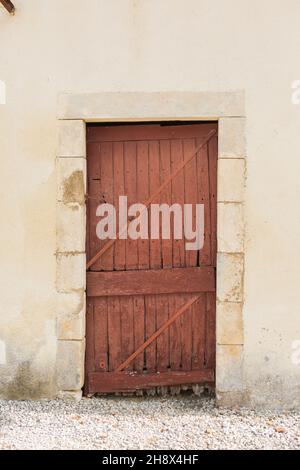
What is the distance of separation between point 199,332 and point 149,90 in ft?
6.72

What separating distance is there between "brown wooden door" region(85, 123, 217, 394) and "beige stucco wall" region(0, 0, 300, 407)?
0.34 metres

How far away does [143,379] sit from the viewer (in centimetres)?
445

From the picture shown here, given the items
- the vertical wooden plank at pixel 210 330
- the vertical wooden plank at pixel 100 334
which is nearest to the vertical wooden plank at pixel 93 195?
the vertical wooden plank at pixel 100 334

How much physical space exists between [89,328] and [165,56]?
2326 millimetres

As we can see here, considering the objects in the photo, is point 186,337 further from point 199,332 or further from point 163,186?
point 163,186

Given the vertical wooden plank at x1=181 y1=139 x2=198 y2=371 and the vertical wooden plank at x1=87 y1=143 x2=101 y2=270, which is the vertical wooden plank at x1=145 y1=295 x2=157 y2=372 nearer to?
the vertical wooden plank at x1=181 y1=139 x2=198 y2=371

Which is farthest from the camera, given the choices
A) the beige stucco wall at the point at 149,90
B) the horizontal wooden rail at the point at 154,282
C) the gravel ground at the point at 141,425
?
the horizontal wooden rail at the point at 154,282

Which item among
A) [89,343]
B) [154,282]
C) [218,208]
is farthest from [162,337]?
[218,208]

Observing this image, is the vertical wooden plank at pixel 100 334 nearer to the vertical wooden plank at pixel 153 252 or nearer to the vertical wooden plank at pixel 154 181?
the vertical wooden plank at pixel 153 252

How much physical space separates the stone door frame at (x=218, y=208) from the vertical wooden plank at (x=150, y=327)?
55 cm

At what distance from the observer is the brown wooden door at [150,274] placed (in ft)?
14.4

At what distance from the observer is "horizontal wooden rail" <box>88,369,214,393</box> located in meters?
4.44

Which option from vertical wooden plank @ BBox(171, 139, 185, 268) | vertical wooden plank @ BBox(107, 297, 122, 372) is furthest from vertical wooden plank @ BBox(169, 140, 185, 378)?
vertical wooden plank @ BBox(107, 297, 122, 372)
